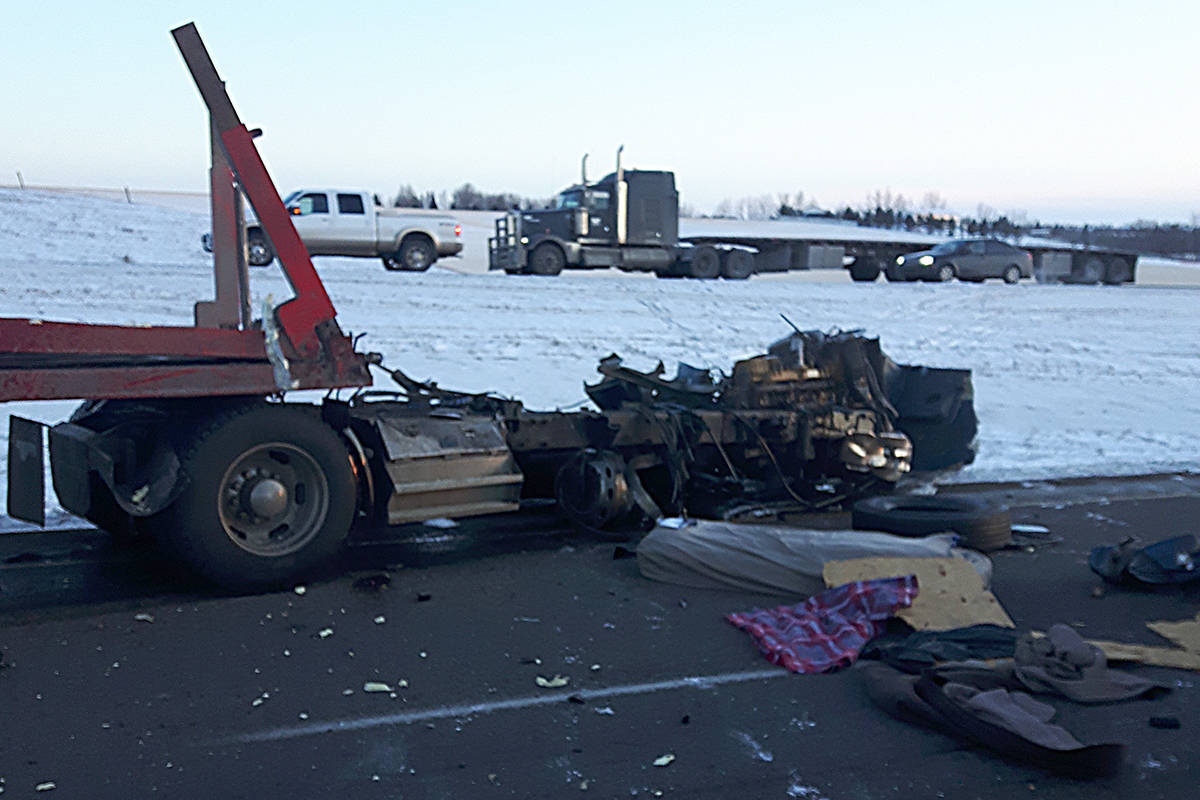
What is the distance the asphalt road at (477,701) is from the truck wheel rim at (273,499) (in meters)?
0.30

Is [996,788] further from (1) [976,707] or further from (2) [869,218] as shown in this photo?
(2) [869,218]

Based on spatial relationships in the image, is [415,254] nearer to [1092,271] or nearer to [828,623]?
[828,623]

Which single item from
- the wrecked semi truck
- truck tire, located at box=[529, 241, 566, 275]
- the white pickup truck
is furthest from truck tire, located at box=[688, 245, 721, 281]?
the wrecked semi truck

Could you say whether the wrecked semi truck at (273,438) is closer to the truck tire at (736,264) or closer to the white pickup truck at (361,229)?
the white pickup truck at (361,229)

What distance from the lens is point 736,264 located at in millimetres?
31141

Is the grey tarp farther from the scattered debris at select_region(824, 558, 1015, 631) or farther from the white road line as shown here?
the white road line

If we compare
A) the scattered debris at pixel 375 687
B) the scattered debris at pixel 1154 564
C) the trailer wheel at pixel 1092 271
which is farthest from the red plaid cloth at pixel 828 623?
the trailer wheel at pixel 1092 271

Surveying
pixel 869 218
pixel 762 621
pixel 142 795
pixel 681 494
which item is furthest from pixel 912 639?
pixel 869 218

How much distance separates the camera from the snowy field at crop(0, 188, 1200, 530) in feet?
41.3

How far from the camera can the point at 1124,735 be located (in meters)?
Result: 4.31

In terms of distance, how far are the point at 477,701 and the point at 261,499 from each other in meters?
2.05

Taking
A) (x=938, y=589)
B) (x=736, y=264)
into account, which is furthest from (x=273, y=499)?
(x=736, y=264)

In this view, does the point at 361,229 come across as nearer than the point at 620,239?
Yes

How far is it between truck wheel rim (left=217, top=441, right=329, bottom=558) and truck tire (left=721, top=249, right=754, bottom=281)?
25.8m
